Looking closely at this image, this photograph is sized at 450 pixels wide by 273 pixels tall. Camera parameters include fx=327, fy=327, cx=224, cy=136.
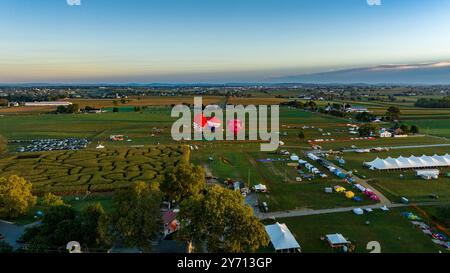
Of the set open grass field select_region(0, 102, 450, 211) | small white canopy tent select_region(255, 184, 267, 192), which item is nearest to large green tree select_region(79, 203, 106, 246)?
open grass field select_region(0, 102, 450, 211)

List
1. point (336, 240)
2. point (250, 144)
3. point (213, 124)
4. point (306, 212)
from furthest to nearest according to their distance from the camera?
point (213, 124) → point (250, 144) → point (306, 212) → point (336, 240)

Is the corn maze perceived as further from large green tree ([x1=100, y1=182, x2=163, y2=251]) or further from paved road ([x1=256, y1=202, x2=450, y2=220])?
large green tree ([x1=100, y1=182, x2=163, y2=251])

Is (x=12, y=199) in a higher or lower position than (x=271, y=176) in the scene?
higher

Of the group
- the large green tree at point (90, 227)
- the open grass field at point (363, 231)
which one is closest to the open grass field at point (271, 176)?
the open grass field at point (363, 231)

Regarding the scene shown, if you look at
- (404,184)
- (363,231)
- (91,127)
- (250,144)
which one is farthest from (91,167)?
(91,127)

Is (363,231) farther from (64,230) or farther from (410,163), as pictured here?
(410,163)
